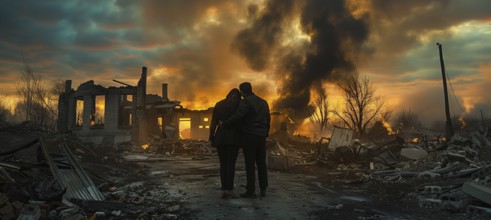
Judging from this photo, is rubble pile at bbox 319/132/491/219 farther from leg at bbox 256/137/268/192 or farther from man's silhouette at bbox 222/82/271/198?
man's silhouette at bbox 222/82/271/198

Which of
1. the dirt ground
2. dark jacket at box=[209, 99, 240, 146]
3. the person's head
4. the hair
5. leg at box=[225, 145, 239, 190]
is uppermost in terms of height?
the person's head

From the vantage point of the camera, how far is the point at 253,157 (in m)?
5.35

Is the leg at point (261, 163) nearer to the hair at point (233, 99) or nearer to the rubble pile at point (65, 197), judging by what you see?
the hair at point (233, 99)

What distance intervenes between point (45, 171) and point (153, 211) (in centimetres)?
256

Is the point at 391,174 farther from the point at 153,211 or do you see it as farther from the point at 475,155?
the point at 153,211

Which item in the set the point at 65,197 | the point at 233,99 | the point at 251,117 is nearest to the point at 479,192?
the point at 251,117

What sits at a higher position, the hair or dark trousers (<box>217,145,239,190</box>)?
the hair

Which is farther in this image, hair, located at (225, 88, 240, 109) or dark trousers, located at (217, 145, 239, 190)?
hair, located at (225, 88, 240, 109)

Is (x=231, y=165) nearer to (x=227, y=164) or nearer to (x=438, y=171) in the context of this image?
(x=227, y=164)

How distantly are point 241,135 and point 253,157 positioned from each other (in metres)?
0.40

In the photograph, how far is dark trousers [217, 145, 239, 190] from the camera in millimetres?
5234

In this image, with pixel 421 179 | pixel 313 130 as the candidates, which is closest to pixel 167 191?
pixel 421 179

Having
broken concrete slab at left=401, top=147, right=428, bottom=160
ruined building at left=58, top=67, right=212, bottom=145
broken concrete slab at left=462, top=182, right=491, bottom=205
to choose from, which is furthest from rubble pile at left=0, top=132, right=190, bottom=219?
ruined building at left=58, top=67, right=212, bottom=145

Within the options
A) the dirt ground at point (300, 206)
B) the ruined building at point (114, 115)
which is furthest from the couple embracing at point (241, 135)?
the ruined building at point (114, 115)
